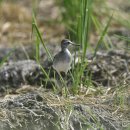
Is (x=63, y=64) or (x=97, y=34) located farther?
(x=97, y=34)

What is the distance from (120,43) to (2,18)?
2.23 metres

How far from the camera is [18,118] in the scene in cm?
523

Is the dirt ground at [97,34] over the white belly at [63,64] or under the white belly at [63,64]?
under

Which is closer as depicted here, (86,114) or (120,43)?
(86,114)

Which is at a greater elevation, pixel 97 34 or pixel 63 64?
pixel 63 64

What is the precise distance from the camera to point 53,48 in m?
7.68

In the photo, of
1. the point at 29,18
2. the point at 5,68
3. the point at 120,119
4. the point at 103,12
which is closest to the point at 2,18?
the point at 29,18

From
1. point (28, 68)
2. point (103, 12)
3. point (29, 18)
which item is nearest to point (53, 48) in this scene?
point (28, 68)

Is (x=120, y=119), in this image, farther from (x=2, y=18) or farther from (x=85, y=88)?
(x=2, y=18)

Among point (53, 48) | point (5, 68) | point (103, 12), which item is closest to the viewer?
point (5, 68)

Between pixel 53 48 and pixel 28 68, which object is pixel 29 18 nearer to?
pixel 53 48

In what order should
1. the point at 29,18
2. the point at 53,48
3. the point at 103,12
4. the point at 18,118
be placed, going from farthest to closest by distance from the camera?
the point at 29,18, the point at 103,12, the point at 53,48, the point at 18,118

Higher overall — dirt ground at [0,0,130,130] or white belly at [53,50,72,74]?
white belly at [53,50,72,74]

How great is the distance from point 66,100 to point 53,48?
7.68 ft
